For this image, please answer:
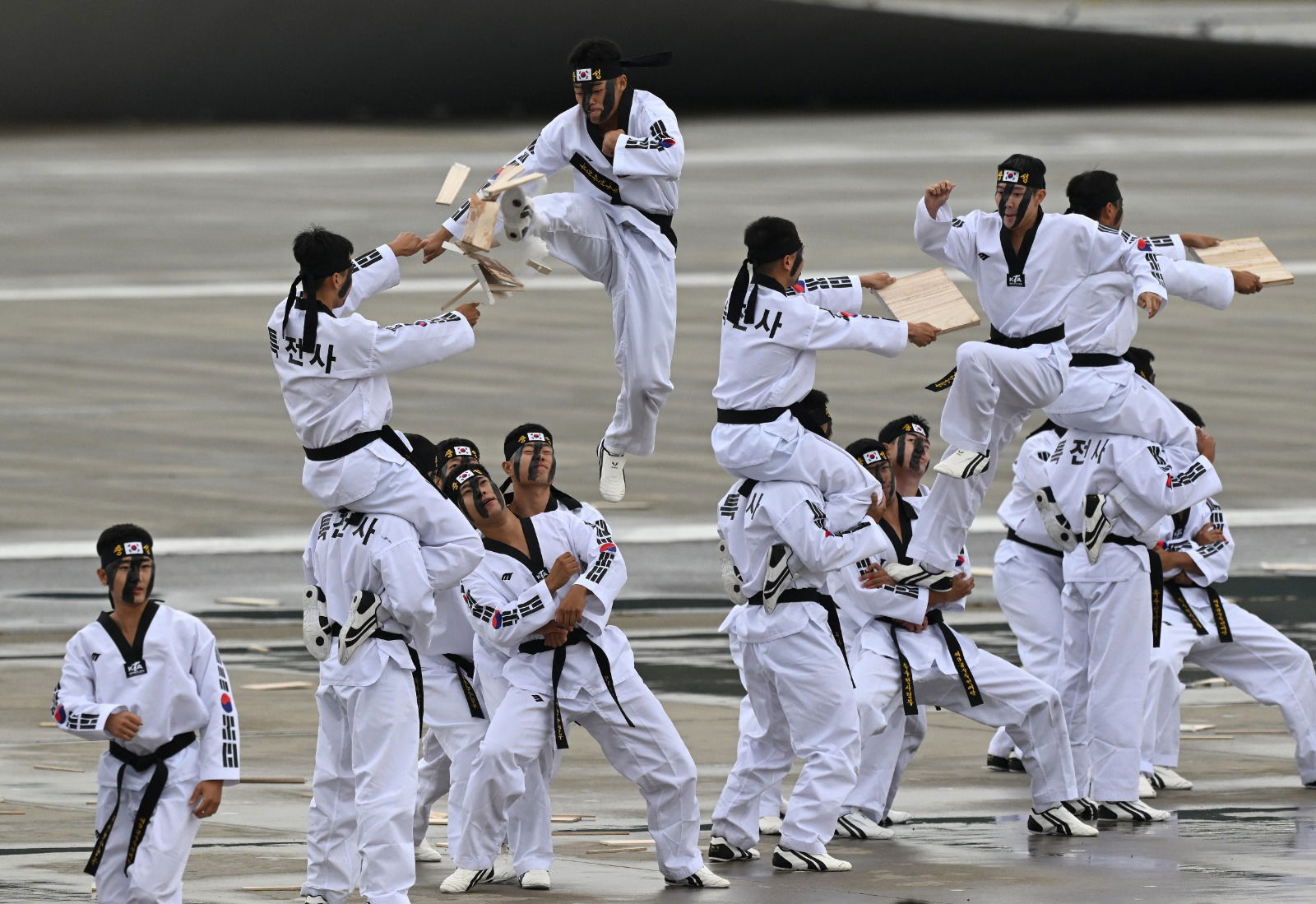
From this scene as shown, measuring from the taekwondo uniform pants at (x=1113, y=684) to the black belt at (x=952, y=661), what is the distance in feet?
3.29

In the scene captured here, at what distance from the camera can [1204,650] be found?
14.8 m

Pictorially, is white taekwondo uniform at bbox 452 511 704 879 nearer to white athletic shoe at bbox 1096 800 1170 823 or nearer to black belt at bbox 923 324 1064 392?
black belt at bbox 923 324 1064 392

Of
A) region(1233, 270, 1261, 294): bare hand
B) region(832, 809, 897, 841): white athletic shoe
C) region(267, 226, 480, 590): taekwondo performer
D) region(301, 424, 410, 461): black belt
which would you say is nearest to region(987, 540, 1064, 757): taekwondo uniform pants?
region(832, 809, 897, 841): white athletic shoe

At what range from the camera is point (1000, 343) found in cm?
1300

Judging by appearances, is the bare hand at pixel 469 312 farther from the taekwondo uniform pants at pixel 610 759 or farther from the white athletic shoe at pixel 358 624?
the taekwondo uniform pants at pixel 610 759

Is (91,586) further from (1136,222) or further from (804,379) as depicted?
(1136,222)

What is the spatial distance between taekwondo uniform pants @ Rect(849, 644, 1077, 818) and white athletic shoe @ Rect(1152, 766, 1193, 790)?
151 centimetres

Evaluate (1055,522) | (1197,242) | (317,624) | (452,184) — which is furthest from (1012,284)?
(317,624)

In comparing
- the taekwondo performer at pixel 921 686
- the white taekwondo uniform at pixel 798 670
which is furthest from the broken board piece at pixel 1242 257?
the white taekwondo uniform at pixel 798 670

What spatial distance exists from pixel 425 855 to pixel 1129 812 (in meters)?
4.02

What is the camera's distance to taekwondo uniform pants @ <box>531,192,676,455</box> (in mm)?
12227

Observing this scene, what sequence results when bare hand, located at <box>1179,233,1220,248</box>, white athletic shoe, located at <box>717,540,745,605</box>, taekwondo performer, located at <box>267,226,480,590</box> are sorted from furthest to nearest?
bare hand, located at <box>1179,233,1220,248</box>, white athletic shoe, located at <box>717,540,745,605</box>, taekwondo performer, located at <box>267,226,480,590</box>

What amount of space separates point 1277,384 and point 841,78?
27.2 meters

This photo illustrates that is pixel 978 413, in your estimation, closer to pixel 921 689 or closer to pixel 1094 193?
pixel 1094 193
